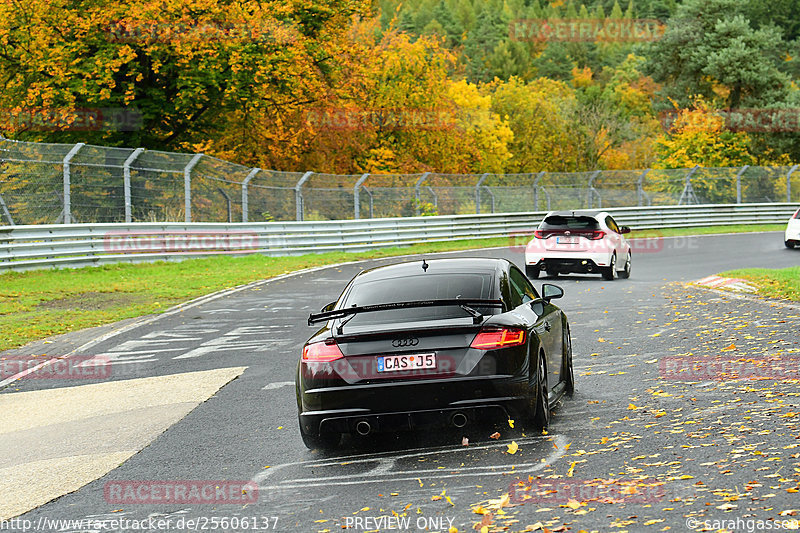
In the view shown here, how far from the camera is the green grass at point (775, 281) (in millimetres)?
15557

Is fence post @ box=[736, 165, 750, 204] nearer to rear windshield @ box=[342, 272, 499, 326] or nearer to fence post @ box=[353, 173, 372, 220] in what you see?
fence post @ box=[353, 173, 372, 220]

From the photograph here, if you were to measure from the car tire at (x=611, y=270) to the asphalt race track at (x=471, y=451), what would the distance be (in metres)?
7.38

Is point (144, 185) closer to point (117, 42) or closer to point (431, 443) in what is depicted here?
point (117, 42)

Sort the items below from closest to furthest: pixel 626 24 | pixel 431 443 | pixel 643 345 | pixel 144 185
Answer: pixel 431 443 < pixel 643 345 < pixel 144 185 < pixel 626 24

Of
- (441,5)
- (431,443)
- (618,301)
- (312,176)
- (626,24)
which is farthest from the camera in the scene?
(441,5)

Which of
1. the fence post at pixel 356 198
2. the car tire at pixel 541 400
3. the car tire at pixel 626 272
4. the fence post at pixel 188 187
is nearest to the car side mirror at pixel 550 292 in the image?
the car tire at pixel 541 400

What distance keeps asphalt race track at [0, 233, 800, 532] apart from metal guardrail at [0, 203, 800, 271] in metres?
9.95

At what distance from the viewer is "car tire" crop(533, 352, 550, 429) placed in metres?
7.45

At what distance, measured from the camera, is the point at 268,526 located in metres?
5.75

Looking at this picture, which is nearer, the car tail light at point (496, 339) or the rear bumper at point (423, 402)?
the rear bumper at point (423, 402)

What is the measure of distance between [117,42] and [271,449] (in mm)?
29418

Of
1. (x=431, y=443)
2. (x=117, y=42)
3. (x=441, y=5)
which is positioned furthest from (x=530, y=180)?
(x=441, y=5)

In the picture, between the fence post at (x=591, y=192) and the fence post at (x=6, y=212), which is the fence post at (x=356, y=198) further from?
the fence post at (x=6, y=212)

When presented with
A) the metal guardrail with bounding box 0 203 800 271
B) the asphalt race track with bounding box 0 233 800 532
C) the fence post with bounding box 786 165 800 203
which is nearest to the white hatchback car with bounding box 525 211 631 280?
the asphalt race track with bounding box 0 233 800 532
